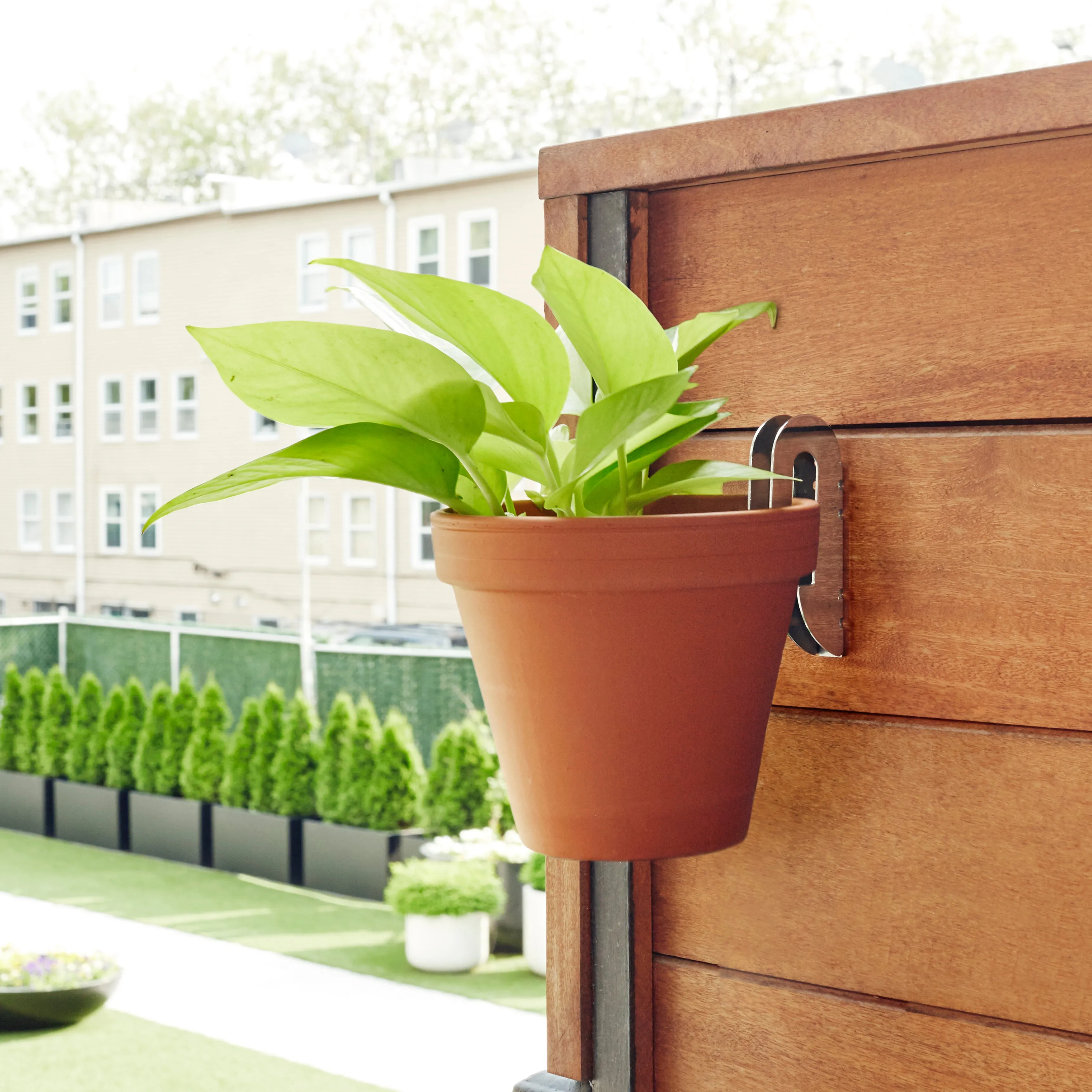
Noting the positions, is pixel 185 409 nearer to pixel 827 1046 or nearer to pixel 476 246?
pixel 476 246

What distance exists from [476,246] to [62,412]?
5134 mm

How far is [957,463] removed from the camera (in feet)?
1.84

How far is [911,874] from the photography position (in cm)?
57

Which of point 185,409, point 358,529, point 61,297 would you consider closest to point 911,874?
point 358,529

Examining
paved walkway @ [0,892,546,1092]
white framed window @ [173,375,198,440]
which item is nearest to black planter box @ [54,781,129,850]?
paved walkway @ [0,892,546,1092]

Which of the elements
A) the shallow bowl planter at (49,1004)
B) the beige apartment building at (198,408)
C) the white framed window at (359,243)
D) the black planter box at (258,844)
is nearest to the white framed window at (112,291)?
the beige apartment building at (198,408)

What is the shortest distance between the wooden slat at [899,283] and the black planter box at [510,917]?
4.32m

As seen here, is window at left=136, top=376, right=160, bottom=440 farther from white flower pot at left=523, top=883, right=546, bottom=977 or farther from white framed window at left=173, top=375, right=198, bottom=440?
white flower pot at left=523, top=883, right=546, bottom=977

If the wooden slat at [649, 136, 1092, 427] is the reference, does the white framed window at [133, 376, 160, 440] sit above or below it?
above

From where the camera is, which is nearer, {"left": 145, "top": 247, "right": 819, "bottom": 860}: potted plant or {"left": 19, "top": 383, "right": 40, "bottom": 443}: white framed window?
{"left": 145, "top": 247, "right": 819, "bottom": 860}: potted plant

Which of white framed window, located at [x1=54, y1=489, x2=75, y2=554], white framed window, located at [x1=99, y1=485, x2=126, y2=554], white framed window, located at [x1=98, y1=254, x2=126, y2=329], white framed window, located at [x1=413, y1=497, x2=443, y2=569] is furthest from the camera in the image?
white framed window, located at [x1=54, y1=489, x2=75, y2=554]

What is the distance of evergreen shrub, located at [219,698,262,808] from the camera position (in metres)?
5.85

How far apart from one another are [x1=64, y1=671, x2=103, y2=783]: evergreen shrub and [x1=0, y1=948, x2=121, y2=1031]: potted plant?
9.13 feet

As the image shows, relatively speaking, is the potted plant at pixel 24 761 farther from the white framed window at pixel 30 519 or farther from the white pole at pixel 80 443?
the white framed window at pixel 30 519
